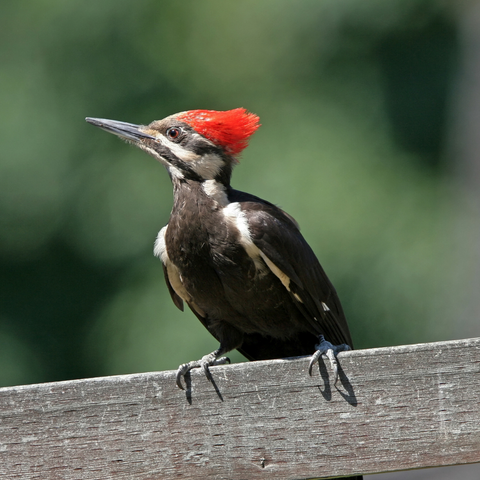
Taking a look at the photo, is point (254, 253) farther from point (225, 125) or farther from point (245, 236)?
point (225, 125)

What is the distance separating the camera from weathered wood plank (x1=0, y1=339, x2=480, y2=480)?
186cm

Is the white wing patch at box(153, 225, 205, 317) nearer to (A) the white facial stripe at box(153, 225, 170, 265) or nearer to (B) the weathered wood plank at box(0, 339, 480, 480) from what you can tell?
(A) the white facial stripe at box(153, 225, 170, 265)

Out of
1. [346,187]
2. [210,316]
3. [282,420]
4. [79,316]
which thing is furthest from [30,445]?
[79,316]

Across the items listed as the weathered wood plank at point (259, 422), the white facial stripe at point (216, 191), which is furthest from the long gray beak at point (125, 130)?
the weathered wood plank at point (259, 422)

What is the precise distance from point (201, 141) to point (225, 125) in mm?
134

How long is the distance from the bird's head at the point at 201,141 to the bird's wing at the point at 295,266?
0.26m

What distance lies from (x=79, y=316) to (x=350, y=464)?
5386 millimetres

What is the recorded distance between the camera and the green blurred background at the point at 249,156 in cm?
617

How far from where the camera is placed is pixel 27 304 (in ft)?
22.4

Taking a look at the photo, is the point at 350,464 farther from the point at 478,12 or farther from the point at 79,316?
the point at 478,12

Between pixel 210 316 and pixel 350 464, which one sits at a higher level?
pixel 350 464

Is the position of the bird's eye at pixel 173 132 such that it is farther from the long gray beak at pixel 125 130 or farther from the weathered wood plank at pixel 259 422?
the weathered wood plank at pixel 259 422

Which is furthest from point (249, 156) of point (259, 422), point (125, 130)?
point (259, 422)

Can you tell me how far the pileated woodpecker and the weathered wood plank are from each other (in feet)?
2.81
